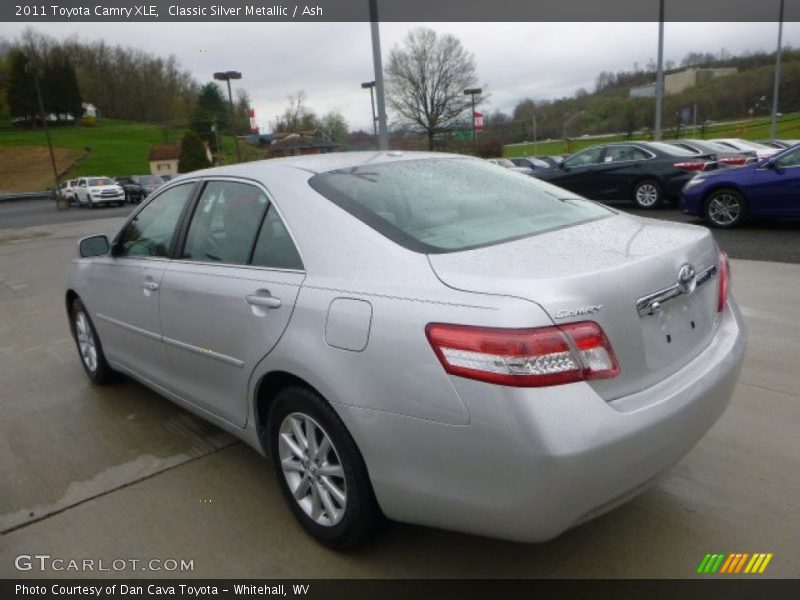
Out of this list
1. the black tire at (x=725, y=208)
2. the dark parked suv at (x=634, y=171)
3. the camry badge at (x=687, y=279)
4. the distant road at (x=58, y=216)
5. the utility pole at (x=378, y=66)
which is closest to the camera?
the camry badge at (x=687, y=279)

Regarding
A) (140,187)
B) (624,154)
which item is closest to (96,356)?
(624,154)

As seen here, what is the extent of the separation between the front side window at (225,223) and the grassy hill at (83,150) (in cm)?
5865

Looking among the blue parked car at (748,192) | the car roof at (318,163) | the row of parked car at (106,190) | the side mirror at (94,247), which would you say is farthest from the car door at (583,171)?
the row of parked car at (106,190)

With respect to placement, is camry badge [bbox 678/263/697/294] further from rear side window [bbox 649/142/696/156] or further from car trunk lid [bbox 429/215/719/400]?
rear side window [bbox 649/142/696/156]

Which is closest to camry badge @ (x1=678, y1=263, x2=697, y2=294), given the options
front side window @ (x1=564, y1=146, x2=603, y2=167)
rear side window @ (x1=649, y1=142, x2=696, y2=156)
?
rear side window @ (x1=649, y1=142, x2=696, y2=156)

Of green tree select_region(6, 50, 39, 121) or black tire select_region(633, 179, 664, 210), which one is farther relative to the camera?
green tree select_region(6, 50, 39, 121)

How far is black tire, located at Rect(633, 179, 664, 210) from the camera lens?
12570 mm

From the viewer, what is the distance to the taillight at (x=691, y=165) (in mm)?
12109

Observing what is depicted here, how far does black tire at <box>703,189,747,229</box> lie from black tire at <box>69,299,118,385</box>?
9.04 m

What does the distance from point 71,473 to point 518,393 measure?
2.63 m

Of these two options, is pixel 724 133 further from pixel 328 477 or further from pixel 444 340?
pixel 444 340

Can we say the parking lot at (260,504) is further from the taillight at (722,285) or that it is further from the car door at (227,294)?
the taillight at (722,285)

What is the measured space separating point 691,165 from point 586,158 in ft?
7.19
